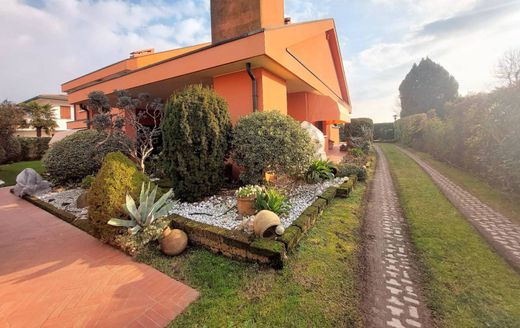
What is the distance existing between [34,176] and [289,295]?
1533cm

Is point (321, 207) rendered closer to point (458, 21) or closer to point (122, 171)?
point (122, 171)

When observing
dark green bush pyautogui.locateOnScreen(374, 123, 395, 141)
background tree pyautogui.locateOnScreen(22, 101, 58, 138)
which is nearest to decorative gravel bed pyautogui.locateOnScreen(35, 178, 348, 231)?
background tree pyautogui.locateOnScreen(22, 101, 58, 138)

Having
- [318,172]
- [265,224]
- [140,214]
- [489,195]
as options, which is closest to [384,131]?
[489,195]

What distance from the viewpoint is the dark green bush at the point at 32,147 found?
2653 centimetres

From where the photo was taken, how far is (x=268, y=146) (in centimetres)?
833

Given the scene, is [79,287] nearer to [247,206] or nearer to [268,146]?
[247,206]

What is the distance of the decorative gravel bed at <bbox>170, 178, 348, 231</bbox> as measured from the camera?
265 inches

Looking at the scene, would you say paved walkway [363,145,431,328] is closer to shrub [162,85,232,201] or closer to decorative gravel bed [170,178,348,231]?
decorative gravel bed [170,178,348,231]

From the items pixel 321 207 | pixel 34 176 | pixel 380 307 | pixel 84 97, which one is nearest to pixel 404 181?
pixel 321 207

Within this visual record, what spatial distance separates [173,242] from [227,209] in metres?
2.26

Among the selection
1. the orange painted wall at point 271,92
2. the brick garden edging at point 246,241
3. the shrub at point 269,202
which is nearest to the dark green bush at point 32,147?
the orange painted wall at point 271,92

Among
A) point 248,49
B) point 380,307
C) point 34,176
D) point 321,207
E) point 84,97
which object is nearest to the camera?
point 380,307

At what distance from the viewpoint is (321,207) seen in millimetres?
7758

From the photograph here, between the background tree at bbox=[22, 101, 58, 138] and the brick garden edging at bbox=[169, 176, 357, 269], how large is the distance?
4376 centimetres
